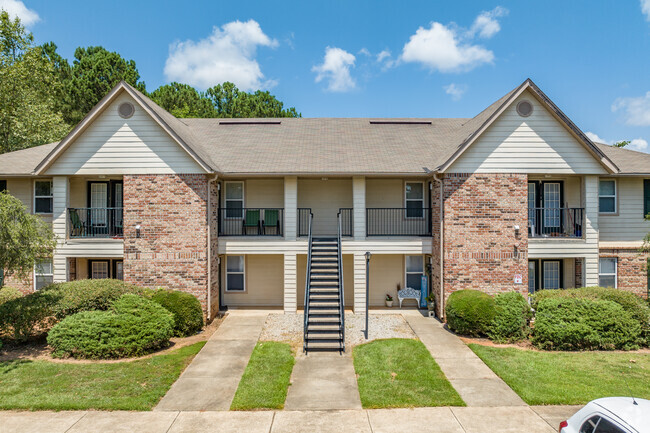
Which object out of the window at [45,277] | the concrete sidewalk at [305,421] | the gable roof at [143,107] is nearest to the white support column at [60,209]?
the gable roof at [143,107]

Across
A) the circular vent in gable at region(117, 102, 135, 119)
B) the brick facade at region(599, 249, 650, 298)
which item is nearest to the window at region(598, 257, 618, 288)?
the brick facade at region(599, 249, 650, 298)

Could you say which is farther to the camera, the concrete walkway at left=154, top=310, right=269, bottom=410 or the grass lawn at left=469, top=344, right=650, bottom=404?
the grass lawn at left=469, top=344, right=650, bottom=404

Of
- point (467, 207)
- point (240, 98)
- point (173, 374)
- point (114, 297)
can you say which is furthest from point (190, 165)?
point (240, 98)

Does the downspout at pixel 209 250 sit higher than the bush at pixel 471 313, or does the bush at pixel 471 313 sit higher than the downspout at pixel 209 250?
the downspout at pixel 209 250

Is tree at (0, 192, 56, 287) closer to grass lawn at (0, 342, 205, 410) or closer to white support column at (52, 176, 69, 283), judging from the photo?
grass lawn at (0, 342, 205, 410)

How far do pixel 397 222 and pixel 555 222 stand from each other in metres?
6.56

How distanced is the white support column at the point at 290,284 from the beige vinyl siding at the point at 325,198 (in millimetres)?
2394

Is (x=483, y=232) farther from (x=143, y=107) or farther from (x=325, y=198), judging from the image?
(x=143, y=107)

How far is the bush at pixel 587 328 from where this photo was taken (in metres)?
11.9

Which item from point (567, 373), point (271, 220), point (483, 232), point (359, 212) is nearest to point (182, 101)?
point (271, 220)

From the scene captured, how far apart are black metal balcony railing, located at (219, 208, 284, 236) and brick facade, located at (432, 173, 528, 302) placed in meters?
7.18

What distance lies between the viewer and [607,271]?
53.2 feet

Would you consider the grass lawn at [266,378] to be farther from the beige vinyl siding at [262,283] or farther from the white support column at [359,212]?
the white support column at [359,212]

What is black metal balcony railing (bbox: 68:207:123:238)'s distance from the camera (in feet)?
53.1
